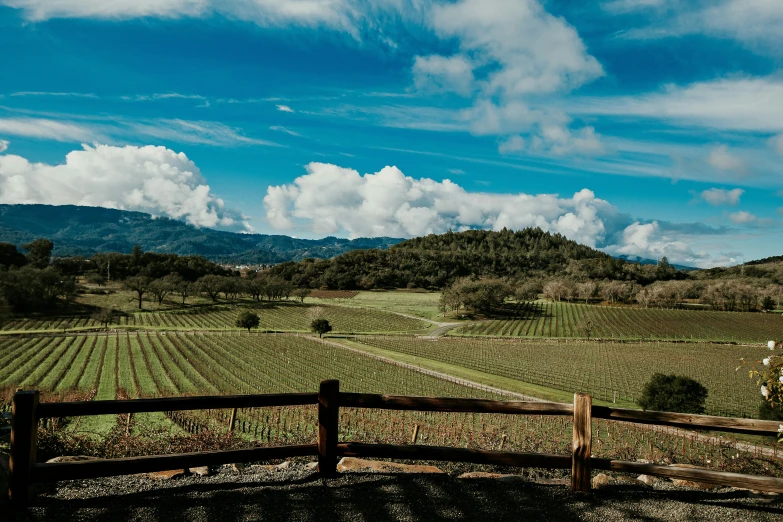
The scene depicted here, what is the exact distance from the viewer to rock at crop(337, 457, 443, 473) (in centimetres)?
565

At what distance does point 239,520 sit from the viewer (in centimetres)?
438

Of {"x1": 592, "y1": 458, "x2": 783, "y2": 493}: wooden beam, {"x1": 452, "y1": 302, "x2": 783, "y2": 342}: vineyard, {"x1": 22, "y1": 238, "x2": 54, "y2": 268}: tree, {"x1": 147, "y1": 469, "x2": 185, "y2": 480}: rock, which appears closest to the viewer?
{"x1": 592, "y1": 458, "x2": 783, "y2": 493}: wooden beam

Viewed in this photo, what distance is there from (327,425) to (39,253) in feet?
540

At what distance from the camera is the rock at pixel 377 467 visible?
5.65m

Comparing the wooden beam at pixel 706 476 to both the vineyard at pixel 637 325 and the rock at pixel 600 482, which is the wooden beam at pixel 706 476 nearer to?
the rock at pixel 600 482

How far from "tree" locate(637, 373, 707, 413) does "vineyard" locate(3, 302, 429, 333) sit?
61.7 metres

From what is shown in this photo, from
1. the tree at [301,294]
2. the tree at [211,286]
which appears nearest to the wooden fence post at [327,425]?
the tree at [211,286]

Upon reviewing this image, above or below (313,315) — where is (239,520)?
above

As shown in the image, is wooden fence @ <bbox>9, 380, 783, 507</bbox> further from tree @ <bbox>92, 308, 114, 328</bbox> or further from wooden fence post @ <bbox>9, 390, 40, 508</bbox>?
tree @ <bbox>92, 308, 114, 328</bbox>

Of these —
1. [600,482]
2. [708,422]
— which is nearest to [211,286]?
[600,482]

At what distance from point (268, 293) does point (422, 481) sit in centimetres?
12860

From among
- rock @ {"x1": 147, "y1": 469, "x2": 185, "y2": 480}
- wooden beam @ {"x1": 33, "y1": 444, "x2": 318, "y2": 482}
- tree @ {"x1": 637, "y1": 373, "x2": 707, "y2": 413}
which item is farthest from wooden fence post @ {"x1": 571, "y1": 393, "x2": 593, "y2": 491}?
tree @ {"x1": 637, "y1": 373, "x2": 707, "y2": 413}

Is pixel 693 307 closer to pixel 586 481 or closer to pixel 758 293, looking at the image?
pixel 758 293

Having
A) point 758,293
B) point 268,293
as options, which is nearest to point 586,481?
point 268,293
